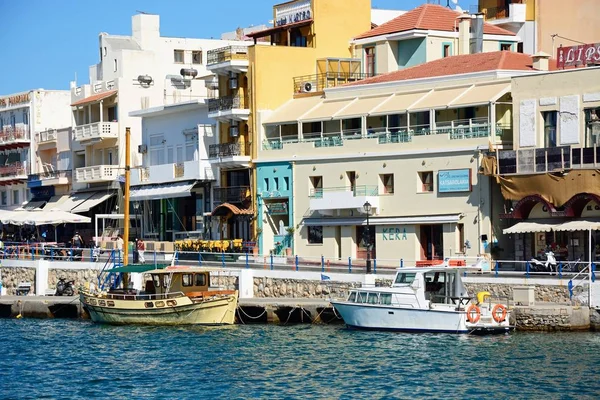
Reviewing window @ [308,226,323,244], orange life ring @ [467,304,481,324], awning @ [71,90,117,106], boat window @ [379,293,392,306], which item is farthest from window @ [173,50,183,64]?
orange life ring @ [467,304,481,324]

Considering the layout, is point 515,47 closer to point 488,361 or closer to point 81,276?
point 81,276

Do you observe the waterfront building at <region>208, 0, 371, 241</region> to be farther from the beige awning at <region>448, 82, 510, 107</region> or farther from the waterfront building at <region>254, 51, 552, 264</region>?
the beige awning at <region>448, 82, 510, 107</region>

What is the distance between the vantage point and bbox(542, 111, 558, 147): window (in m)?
55.3

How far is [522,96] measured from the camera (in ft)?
184

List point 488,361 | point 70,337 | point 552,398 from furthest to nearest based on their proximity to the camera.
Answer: point 70,337, point 488,361, point 552,398

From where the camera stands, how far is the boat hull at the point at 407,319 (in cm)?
4656

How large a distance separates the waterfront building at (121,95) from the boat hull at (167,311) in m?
→ 23.5

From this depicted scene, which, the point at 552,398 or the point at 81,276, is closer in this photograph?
the point at 552,398

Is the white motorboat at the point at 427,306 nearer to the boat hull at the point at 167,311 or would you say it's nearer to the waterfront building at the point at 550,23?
the boat hull at the point at 167,311

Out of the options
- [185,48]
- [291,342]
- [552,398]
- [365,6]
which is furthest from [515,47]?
[552,398]

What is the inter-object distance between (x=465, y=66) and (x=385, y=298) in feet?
55.7

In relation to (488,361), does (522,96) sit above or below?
above

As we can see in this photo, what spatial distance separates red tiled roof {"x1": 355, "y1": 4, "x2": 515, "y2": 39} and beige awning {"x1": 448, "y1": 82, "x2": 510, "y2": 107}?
36.1 feet

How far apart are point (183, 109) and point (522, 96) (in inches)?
945
